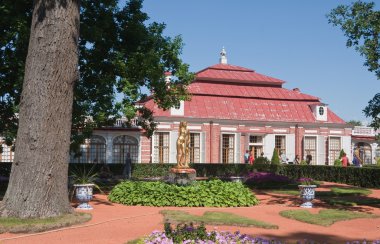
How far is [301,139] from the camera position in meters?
34.8

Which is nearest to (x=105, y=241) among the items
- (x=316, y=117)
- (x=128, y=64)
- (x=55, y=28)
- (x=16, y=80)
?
(x=55, y=28)

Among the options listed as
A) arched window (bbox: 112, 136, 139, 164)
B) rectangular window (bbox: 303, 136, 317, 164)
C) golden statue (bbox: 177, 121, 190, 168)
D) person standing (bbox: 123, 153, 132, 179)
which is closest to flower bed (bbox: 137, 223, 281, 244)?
golden statue (bbox: 177, 121, 190, 168)

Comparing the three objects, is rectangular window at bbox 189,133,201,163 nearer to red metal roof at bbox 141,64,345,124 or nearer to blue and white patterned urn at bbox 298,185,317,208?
red metal roof at bbox 141,64,345,124

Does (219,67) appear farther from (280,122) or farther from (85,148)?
(85,148)

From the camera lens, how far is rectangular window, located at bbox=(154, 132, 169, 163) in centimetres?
3197

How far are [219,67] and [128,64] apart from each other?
20.5 metres

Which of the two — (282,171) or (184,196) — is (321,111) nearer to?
(282,171)

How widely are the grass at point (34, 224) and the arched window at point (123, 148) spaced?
21.4 m

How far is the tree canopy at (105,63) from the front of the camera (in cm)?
1491

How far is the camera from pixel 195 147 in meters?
32.6

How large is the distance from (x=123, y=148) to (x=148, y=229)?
22.3 m

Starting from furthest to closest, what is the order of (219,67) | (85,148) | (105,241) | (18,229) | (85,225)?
1. (219,67)
2. (85,148)
3. (85,225)
4. (18,229)
5. (105,241)

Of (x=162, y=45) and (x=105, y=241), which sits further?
(x=162, y=45)

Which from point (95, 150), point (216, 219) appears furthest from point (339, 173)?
point (216, 219)
